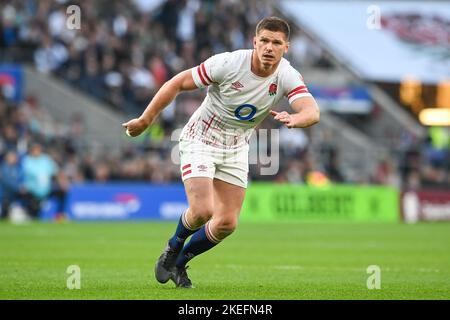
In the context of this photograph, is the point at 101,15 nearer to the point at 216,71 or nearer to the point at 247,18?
the point at 247,18

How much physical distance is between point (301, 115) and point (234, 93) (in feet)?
2.85

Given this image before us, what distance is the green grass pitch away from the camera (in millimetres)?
9305

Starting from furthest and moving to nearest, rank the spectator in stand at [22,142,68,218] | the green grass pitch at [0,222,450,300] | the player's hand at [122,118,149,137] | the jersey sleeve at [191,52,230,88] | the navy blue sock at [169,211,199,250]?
the spectator in stand at [22,142,68,218] → the navy blue sock at [169,211,199,250] → the jersey sleeve at [191,52,230,88] → the green grass pitch at [0,222,450,300] → the player's hand at [122,118,149,137]

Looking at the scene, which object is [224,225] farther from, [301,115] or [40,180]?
[40,180]

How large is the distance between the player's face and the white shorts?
41.8 inches

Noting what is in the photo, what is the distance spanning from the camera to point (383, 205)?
2992cm

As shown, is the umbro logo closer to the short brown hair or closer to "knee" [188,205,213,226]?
the short brown hair

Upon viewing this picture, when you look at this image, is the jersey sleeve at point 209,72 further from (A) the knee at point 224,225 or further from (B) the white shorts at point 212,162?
(A) the knee at point 224,225

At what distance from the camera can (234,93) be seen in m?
9.54

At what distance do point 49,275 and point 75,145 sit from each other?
16.2 meters

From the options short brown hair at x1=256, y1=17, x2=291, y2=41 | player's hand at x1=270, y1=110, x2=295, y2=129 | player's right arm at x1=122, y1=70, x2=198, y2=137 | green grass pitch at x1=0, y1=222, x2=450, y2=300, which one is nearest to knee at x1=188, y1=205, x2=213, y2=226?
green grass pitch at x1=0, y1=222, x2=450, y2=300

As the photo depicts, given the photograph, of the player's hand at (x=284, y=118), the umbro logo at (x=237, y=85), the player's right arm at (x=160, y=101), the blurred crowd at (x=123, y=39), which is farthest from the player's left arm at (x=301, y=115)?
the blurred crowd at (x=123, y=39)

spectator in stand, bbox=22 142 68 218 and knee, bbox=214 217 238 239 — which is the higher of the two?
spectator in stand, bbox=22 142 68 218

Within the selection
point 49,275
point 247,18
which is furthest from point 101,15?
point 49,275
